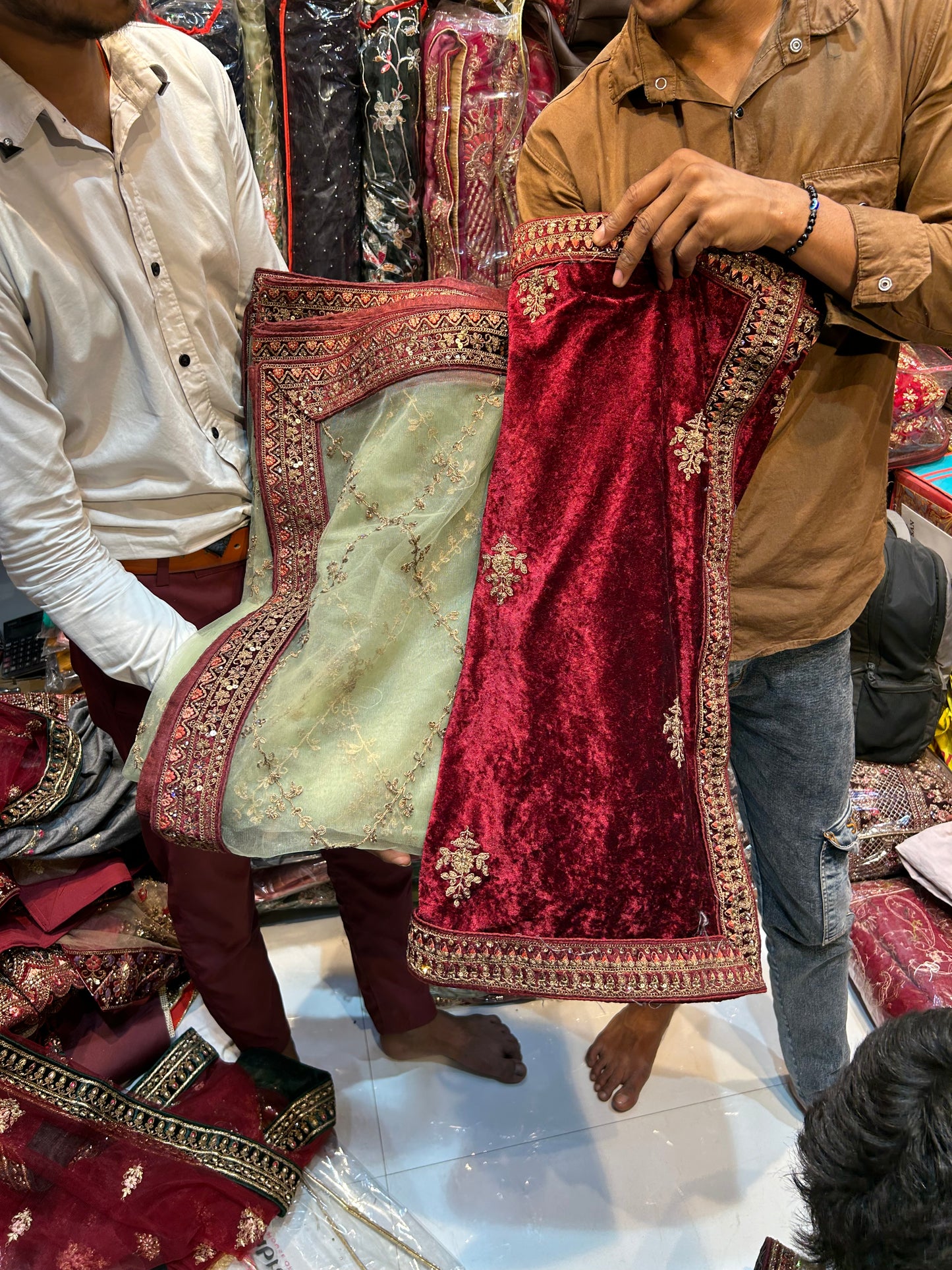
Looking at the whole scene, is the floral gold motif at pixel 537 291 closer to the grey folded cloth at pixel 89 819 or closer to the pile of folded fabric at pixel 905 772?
the grey folded cloth at pixel 89 819

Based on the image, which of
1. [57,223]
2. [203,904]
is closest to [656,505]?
[57,223]

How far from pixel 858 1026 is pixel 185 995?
1431 millimetres

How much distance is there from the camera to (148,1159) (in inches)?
58.7

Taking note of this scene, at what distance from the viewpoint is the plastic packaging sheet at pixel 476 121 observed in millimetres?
1945

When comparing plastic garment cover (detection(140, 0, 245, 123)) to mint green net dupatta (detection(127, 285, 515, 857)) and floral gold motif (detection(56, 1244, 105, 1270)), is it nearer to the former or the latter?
mint green net dupatta (detection(127, 285, 515, 857))

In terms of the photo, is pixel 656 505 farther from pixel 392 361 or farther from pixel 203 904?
pixel 203 904

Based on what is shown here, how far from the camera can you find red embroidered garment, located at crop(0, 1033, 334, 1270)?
1389mm

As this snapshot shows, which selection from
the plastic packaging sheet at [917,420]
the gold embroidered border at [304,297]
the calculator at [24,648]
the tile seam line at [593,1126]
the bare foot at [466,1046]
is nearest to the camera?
the gold embroidered border at [304,297]

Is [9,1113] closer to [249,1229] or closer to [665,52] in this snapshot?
[249,1229]

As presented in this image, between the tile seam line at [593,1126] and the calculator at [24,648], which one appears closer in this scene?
the tile seam line at [593,1126]

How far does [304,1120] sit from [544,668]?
114cm

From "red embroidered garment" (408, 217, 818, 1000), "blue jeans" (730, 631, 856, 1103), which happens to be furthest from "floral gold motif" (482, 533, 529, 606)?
"blue jeans" (730, 631, 856, 1103)

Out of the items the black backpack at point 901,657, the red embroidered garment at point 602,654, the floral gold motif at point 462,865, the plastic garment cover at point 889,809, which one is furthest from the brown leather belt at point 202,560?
the plastic garment cover at point 889,809

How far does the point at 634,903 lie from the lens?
3.46 ft
